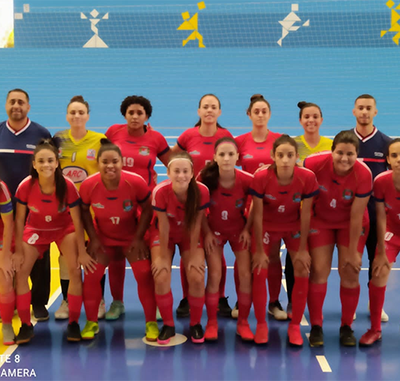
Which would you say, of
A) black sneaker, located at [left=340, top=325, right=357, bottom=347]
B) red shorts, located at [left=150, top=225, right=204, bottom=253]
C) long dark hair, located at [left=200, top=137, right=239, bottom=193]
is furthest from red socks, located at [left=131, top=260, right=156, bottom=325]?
black sneaker, located at [left=340, top=325, right=357, bottom=347]

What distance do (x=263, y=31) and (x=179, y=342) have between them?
476 inches

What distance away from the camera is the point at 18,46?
16.0 meters

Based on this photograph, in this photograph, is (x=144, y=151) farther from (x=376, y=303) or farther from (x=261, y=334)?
(x=376, y=303)

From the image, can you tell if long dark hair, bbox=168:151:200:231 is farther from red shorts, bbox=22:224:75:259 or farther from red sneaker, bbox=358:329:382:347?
red sneaker, bbox=358:329:382:347

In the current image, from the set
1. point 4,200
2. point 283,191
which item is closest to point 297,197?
point 283,191

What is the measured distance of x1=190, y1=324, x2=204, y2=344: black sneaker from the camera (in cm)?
477

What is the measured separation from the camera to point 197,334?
478 cm

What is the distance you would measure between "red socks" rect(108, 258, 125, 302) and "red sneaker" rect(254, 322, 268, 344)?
142 cm

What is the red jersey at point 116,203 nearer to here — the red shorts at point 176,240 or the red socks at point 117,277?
the red shorts at point 176,240

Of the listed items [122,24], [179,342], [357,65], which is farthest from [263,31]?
[179,342]

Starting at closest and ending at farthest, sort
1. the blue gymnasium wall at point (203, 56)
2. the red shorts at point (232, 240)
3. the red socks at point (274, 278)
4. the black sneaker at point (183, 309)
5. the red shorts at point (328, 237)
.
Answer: the red shorts at point (328, 237) → the red shorts at point (232, 240) → the red socks at point (274, 278) → the black sneaker at point (183, 309) → the blue gymnasium wall at point (203, 56)

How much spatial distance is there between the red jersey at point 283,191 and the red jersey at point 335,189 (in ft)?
0.45

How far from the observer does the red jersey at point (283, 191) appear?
4.69 metres

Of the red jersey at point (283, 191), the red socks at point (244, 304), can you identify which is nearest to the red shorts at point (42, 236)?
the red socks at point (244, 304)
